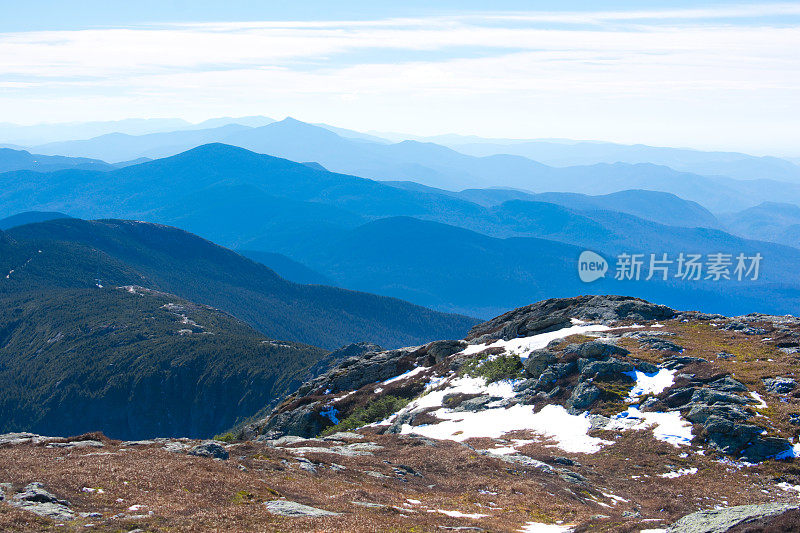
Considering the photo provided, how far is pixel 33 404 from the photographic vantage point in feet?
646

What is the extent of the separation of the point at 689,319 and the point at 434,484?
185ft

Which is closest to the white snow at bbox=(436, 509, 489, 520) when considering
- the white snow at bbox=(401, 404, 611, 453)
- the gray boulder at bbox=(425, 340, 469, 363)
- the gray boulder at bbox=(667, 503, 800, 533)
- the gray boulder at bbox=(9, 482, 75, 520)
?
the gray boulder at bbox=(667, 503, 800, 533)

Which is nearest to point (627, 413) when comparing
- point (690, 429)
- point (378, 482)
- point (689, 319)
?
point (690, 429)

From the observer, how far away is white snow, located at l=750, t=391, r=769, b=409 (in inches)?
1799

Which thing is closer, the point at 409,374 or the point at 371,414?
the point at 371,414

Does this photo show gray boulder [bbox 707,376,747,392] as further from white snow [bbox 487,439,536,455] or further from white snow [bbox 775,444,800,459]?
white snow [bbox 487,439,536,455]

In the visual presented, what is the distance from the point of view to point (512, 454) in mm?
44812

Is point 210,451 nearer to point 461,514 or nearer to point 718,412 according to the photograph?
point 461,514

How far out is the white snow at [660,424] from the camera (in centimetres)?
4462

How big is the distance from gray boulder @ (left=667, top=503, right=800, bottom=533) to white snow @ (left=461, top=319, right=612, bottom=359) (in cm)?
4580

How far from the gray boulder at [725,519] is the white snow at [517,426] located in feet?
77.0

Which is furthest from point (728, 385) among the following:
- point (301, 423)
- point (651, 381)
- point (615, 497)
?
point (301, 423)

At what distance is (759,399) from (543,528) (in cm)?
2944

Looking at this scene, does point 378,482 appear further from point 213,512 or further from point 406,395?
point 406,395
